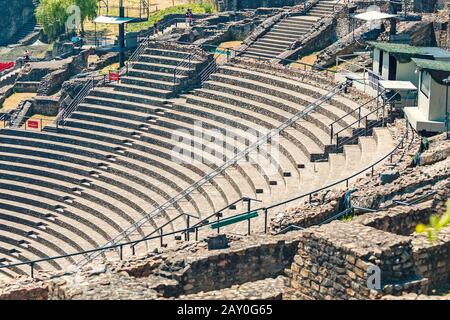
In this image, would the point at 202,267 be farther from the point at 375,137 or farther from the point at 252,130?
the point at 252,130

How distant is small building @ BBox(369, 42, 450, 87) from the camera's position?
122 ft

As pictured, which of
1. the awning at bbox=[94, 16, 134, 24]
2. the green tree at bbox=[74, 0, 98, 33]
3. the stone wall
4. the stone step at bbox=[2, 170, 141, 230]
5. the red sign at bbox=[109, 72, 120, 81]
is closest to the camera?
the stone wall

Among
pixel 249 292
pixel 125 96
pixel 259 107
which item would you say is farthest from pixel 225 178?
pixel 249 292

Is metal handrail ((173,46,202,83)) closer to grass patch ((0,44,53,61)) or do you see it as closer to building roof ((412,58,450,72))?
building roof ((412,58,450,72))

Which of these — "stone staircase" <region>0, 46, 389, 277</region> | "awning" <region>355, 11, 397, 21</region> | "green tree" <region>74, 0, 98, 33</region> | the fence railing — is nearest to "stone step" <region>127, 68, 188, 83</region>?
"stone staircase" <region>0, 46, 389, 277</region>

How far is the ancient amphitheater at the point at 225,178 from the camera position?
21.0 metres

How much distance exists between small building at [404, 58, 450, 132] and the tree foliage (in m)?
35.8

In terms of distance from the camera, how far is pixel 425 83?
33.3 metres

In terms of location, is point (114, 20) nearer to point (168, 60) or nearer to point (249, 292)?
point (168, 60)

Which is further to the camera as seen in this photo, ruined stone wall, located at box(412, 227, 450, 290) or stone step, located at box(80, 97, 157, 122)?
stone step, located at box(80, 97, 157, 122)

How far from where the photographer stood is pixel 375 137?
33938 mm

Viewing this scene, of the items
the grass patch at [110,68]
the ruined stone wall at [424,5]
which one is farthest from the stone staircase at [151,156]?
the ruined stone wall at [424,5]

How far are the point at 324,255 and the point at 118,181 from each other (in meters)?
19.4
